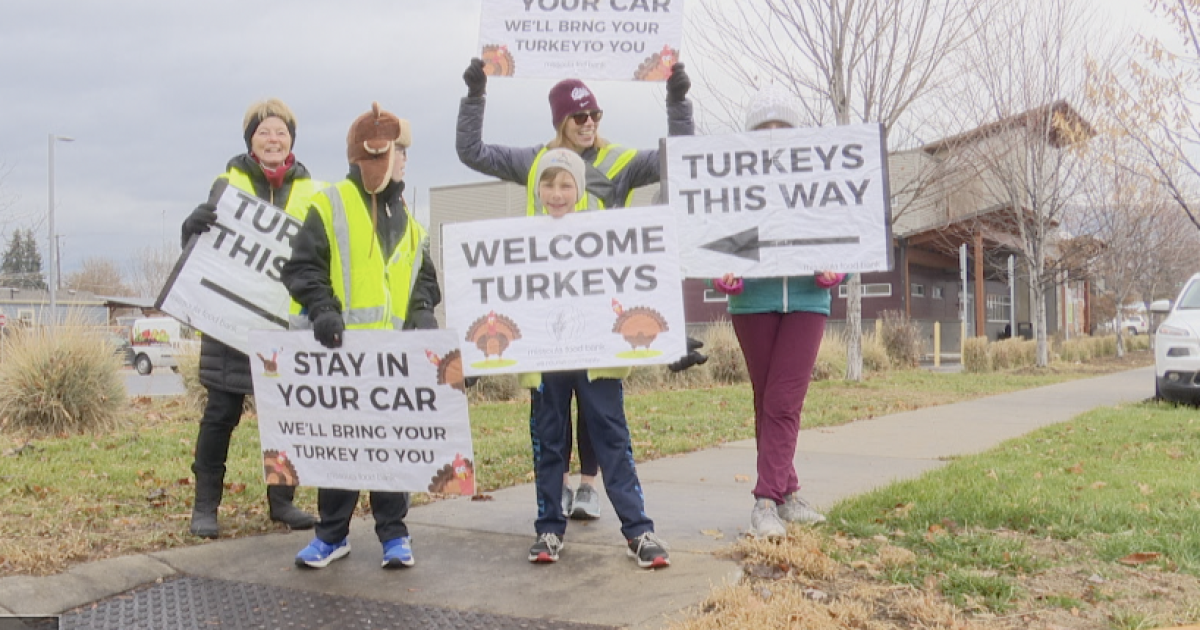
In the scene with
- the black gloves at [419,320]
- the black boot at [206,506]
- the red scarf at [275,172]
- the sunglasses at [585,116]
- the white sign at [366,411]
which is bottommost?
the black boot at [206,506]

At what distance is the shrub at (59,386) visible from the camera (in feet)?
29.5

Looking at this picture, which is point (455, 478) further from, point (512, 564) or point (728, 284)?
point (728, 284)

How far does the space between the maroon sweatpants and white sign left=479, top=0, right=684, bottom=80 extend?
4.38 ft

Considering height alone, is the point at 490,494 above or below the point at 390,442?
below

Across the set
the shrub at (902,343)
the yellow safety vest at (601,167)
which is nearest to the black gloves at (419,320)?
the yellow safety vest at (601,167)

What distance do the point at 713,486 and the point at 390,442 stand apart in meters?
2.55

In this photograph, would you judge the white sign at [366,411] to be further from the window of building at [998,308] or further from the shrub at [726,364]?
the window of building at [998,308]

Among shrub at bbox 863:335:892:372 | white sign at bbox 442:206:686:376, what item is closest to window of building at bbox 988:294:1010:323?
shrub at bbox 863:335:892:372

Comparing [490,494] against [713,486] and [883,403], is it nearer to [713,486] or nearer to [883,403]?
[713,486]

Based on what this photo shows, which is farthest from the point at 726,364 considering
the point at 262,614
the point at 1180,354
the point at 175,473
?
the point at 262,614

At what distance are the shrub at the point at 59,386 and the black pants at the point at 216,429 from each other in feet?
17.3

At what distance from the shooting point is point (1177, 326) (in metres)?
10.8

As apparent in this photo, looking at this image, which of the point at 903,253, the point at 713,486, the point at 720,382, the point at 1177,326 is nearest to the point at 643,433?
the point at 713,486

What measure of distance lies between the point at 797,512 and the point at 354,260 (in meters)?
2.29
